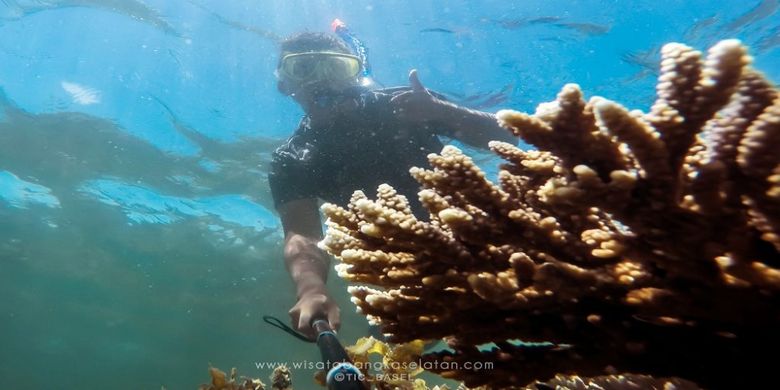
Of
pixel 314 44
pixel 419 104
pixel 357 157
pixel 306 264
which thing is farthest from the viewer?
pixel 314 44

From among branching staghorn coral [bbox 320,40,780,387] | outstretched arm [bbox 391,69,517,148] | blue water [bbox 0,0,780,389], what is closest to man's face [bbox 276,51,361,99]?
outstretched arm [bbox 391,69,517,148]

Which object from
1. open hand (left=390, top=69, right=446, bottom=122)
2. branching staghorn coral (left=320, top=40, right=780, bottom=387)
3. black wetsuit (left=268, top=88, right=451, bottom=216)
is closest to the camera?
branching staghorn coral (left=320, top=40, right=780, bottom=387)

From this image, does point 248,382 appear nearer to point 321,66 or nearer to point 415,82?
point 415,82

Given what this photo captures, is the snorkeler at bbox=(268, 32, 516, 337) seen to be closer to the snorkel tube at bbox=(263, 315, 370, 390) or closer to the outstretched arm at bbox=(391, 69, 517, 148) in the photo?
the outstretched arm at bbox=(391, 69, 517, 148)

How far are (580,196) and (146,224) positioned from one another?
23534 millimetres

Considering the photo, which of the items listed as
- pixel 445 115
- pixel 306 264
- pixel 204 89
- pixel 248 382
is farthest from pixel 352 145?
pixel 204 89

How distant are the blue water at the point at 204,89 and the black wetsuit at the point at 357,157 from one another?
4647mm

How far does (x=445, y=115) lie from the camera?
541cm

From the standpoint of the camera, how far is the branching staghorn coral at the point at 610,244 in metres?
1.04

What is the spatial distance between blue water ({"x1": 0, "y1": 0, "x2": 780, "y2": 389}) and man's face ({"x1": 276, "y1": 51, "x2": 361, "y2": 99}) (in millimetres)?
3244

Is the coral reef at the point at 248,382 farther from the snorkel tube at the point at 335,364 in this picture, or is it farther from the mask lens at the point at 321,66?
the mask lens at the point at 321,66

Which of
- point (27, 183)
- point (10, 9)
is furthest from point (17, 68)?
point (27, 183)

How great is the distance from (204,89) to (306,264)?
33.7ft

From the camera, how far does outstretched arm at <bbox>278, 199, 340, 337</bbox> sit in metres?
3.34
